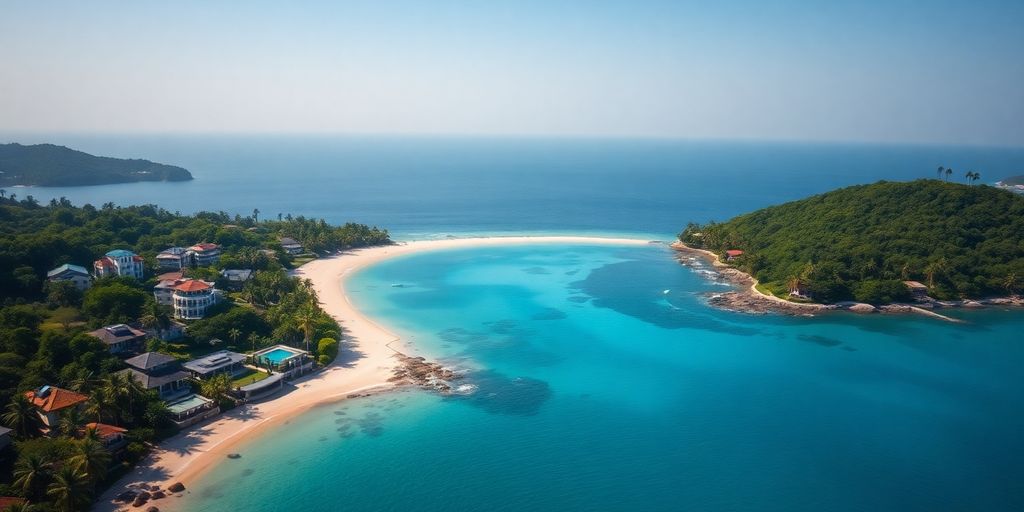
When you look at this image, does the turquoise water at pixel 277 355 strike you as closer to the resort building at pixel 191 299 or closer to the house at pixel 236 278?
the resort building at pixel 191 299

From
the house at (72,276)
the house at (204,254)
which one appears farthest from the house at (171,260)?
the house at (72,276)

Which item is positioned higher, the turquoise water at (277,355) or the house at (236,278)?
the house at (236,278)

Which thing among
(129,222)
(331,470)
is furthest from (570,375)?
(129,222)

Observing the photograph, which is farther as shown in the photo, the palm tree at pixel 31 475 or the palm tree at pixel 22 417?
the palm tree at pixel 22 417

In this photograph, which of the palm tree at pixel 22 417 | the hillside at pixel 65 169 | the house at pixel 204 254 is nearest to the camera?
the palm tree at pixel 22 417

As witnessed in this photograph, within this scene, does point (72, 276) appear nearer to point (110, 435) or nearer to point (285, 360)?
point (285, 360)

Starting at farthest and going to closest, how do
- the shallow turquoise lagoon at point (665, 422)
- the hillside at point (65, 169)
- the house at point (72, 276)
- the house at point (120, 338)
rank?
1. the hillside at point (65, 169)
2. the house at point (72, 276)
3. the house at point (120, 338)
4. the shallow turquoise lagoon at point (665, 422)

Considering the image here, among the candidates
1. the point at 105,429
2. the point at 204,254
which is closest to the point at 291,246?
the point at 204,254

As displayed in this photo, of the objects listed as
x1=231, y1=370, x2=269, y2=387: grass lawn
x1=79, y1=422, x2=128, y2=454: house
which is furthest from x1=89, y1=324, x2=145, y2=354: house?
x1=79, y1=422, x2=128, y2=454: house
